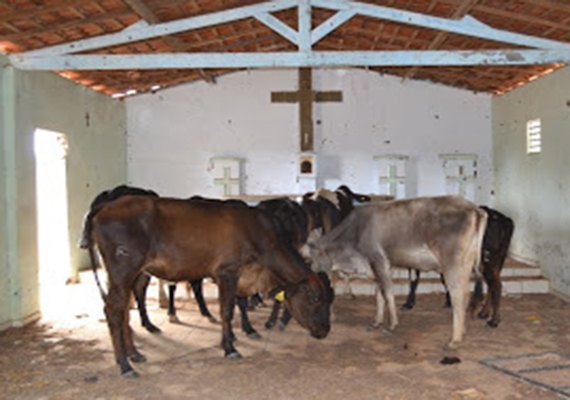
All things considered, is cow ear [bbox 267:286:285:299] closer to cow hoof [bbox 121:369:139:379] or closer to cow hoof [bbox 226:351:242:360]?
cow hoof [bbox 226:351:242:360]

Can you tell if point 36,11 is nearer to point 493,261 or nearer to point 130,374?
point 130,374

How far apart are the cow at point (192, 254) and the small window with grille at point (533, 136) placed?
4.97 metres

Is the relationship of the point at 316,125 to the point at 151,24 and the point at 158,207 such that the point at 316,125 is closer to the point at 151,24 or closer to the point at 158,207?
the point at 151,24

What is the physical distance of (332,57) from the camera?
6.51 meters

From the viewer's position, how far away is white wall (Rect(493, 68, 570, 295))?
8.00 m

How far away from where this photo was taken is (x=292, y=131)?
11.0 m

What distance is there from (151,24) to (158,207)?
8.73ft

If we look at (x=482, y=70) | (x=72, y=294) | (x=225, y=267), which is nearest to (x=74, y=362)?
(x=225, y=267)

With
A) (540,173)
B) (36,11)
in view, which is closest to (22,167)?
(36,11)

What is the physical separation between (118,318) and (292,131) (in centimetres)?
674

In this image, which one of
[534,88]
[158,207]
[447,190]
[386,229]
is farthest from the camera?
[447,190]

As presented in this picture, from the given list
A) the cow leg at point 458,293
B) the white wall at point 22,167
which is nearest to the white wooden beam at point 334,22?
the cow leg at point 458,293

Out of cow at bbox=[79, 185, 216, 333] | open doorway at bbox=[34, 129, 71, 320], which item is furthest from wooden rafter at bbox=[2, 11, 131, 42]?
open doorway at bbox=[34, 129, 71, 320]

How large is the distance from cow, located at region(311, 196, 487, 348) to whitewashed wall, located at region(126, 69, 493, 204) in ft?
13.8
